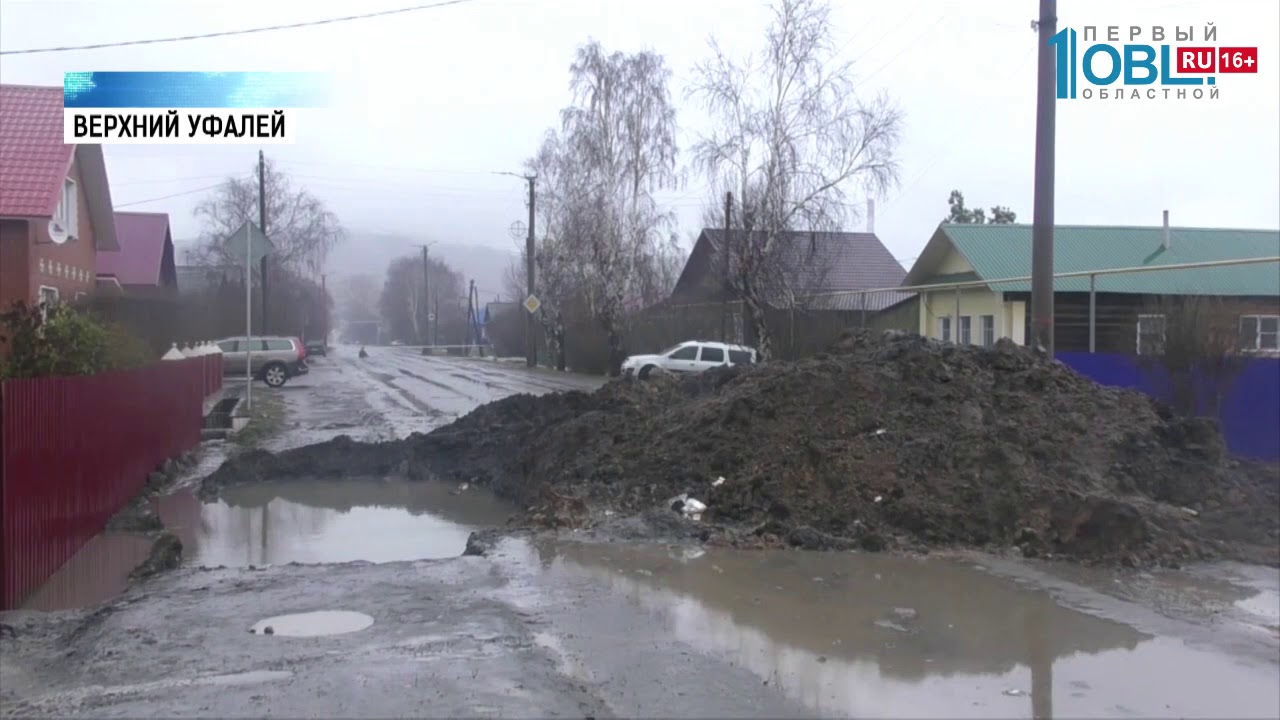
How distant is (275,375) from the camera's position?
1481 inches

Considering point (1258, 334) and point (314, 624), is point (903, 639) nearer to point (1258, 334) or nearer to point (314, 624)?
point (314, 624)

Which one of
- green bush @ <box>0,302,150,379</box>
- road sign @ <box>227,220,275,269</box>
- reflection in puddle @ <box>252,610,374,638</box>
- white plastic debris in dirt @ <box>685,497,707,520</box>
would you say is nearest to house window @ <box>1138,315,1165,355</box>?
white plastic debris in dirt @ <box>685,497,707,520</box>

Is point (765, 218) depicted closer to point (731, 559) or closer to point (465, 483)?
point (465, 483)

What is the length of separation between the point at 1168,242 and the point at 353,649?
25173 millimetres

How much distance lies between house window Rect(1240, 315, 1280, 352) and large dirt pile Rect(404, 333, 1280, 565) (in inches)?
94.6

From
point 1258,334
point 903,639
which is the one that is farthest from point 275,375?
point 903,639

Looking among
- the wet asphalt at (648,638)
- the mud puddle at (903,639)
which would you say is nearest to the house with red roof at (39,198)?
the wet asphalt at (648,638)

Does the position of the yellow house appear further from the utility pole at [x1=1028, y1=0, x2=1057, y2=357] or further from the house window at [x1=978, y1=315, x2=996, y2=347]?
the utility pole at [x1=1028, y1=0, x2=1057, y2=357]

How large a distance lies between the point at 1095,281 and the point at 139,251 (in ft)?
120

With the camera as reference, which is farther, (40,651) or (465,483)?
(465,483)

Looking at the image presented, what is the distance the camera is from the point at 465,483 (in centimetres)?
1537

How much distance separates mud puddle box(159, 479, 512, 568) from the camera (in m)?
10.8

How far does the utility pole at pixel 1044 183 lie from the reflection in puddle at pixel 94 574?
414 inches

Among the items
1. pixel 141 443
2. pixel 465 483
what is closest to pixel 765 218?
pixel 465 483
